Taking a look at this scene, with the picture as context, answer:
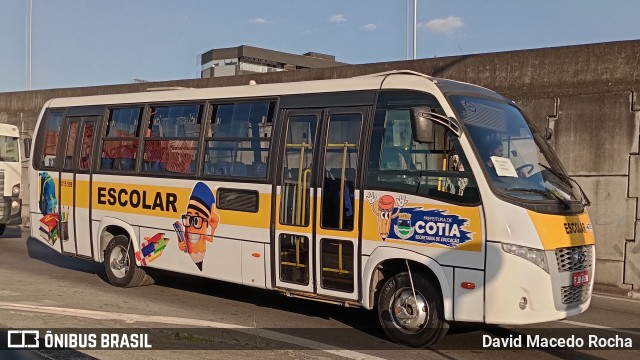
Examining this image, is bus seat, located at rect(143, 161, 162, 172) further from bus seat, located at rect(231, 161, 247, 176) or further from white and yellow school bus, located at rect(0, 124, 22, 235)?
white and yellow school bus, located at rect(0, 124, 22, 235)

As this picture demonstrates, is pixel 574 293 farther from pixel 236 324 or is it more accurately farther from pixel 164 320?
pixel 164 320

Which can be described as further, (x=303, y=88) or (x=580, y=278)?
(x=303, y=88)

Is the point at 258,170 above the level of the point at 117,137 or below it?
below

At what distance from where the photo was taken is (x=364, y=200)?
7762 millimetres

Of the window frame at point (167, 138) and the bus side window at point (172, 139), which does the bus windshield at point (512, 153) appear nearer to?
the window frame at point (167, 138)

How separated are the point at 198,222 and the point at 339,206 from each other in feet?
8.10

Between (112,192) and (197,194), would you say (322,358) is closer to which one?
(197,194)

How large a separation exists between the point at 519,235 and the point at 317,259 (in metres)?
2.45

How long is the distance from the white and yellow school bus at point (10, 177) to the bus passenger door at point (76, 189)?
5.95m

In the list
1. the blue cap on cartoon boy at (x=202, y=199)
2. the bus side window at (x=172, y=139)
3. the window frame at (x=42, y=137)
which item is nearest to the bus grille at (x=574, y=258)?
the blue cap on cartoon boy at (x=202, y=199)

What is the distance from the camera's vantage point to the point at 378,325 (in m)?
8.56

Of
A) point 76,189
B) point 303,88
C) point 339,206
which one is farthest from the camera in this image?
point 76,189

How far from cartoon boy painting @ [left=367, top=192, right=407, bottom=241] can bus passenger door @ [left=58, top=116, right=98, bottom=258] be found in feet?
18.4

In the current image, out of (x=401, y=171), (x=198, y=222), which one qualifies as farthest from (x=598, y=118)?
(x=198, y=222)
